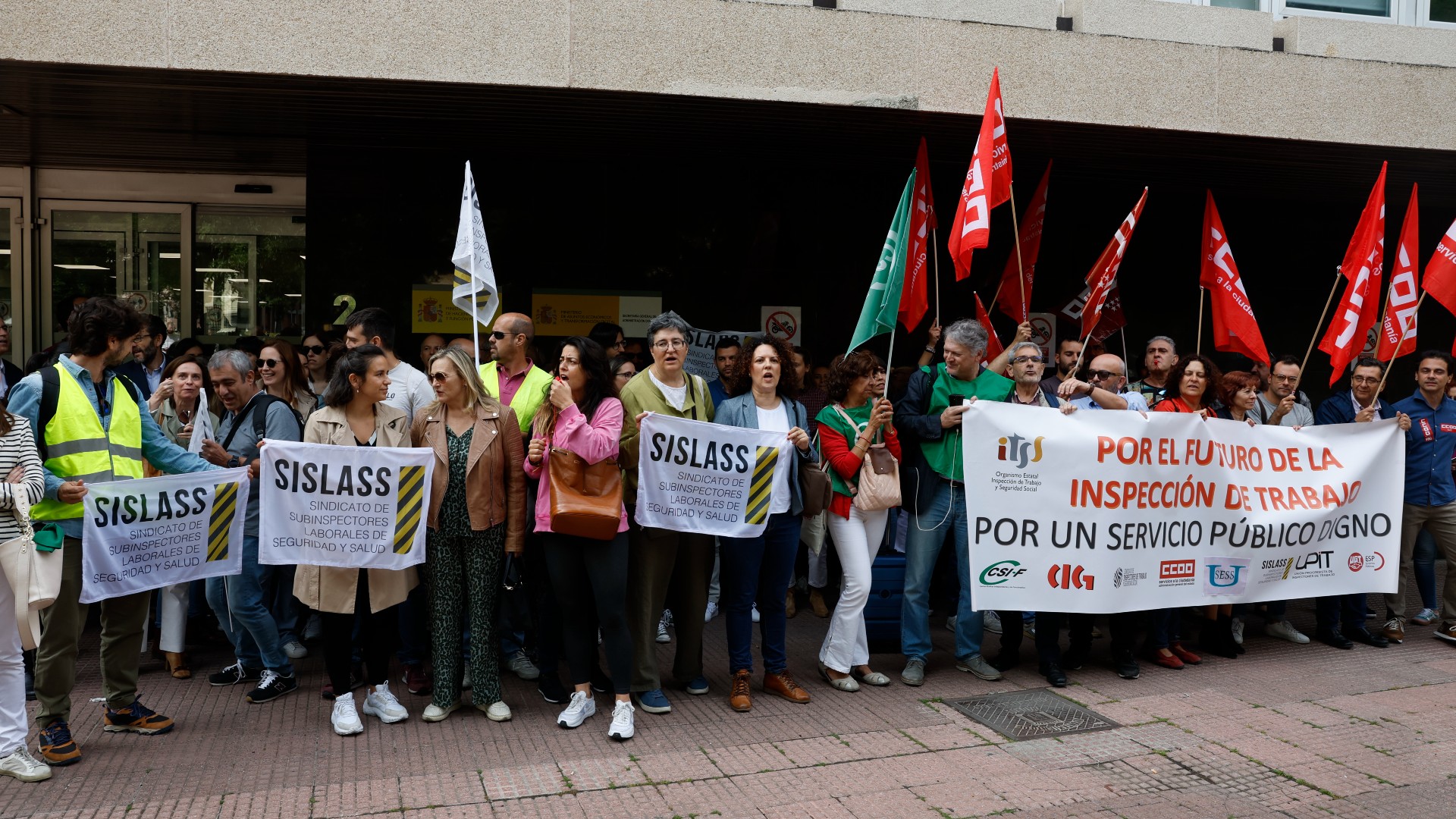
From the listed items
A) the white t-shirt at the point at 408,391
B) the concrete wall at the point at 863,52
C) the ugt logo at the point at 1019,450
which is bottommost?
the ugt logo at the point at 1019,450

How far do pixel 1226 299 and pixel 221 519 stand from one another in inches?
287

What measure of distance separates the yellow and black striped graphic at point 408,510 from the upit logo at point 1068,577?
367 centimetres

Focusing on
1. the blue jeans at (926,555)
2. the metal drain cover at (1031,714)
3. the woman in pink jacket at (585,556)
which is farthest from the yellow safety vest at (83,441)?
the metal drain cover at (1031,714)

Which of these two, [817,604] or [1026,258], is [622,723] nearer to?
[817,604]

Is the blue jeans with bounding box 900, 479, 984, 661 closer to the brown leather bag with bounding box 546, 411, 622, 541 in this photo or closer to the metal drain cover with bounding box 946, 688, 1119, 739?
the metal drain cover with bounding box 946, 688, 1119, 739

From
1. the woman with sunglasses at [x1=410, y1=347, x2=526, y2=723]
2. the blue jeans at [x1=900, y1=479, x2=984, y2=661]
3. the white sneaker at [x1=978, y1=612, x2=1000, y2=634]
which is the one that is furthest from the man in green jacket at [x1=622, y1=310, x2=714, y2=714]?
the white sneaker at [x1=978, y1=612, x2=1000, y2=634]

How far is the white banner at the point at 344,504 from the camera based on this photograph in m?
5.66

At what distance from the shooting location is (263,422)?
6.40 m

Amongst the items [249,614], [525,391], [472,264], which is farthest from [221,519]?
[472,264]

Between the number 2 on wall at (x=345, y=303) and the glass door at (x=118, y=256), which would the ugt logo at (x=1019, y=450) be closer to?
the number 2 on wall at (x=345, y=303)

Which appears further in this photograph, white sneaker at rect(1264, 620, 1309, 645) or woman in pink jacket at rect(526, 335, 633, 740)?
white sneaker at rect(1264, 620, 1309, 645)

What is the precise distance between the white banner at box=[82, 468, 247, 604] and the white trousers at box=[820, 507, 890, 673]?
336cm

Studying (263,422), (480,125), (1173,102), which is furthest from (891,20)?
(263,422)

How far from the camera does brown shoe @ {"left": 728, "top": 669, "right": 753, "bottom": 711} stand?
20.3ft
